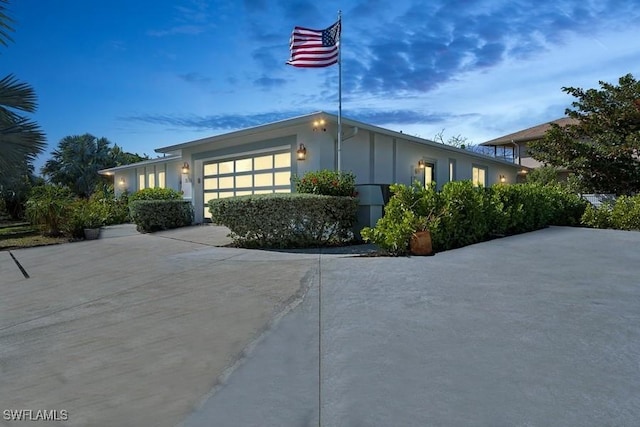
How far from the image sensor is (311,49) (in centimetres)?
1039

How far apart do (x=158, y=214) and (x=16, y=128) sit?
4.37 meters

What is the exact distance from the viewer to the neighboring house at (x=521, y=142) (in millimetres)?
24934

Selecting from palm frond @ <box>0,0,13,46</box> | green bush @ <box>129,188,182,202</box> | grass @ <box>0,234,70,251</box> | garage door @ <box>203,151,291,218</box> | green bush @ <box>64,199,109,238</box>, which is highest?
palm frond @ <box>0,0,13,46</box>

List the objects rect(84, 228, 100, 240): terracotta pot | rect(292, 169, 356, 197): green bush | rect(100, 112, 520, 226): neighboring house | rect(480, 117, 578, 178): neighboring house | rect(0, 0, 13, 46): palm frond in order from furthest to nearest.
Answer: rect(480, 117, 578, 178): neighboring house
rect(84, 228, 100, 240): terracotta pot
rect(100, 112, 520, 226): neighboring house
rect(292, 169, 356, 197): green bush
rect(0, 0, 13, 46): palm frond

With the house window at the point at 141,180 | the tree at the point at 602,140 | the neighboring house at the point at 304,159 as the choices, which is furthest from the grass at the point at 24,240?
the tree at the point at 602,140

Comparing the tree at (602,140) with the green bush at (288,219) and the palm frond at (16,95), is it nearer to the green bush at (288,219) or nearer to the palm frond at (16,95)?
the green bush at (288,219)

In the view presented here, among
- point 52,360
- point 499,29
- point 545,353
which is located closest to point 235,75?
point 499,29

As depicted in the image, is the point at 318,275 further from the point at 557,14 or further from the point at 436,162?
the point at 436,162

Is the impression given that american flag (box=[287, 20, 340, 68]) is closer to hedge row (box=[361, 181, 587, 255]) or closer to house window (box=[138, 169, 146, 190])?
hedge row (box=[361, 181, 587, 255])

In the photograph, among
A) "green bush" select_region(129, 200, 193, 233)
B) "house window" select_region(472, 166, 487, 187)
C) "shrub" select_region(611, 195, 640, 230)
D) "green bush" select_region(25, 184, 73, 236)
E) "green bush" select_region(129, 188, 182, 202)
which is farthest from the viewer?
"house window" select_region(472, 166, 487, 187)

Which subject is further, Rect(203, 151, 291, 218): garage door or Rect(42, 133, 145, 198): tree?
Rect(42, 133, 145, 198): tree

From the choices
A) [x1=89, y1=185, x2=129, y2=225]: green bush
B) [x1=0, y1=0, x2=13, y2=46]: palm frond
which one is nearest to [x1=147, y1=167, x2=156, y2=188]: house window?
[x1=89, y1=185, x2=129, y2=225]: green bush

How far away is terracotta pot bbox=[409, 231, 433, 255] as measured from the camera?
6.74 meters

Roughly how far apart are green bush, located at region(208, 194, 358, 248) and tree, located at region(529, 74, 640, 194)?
983 centimetres
